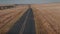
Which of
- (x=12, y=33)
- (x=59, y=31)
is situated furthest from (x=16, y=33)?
(x=59, y=31)

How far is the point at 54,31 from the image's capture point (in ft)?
1.64

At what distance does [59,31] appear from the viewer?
49cm

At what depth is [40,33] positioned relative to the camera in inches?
18.9

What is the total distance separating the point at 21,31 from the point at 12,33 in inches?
1.6

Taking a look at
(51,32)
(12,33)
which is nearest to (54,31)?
(51,32)

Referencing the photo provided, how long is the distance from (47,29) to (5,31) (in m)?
0.12

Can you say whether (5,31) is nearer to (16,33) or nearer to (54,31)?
(16,33)

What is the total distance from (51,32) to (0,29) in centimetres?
15

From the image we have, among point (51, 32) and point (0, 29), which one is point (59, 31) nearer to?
point (51, 32)

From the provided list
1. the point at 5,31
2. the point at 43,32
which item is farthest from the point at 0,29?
the point at 43,32

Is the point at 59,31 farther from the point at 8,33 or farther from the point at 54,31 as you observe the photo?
the point at 8,33

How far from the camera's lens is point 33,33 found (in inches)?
19.4

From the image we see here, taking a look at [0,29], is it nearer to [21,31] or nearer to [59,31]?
[21,31]

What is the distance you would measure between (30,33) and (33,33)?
14mm
